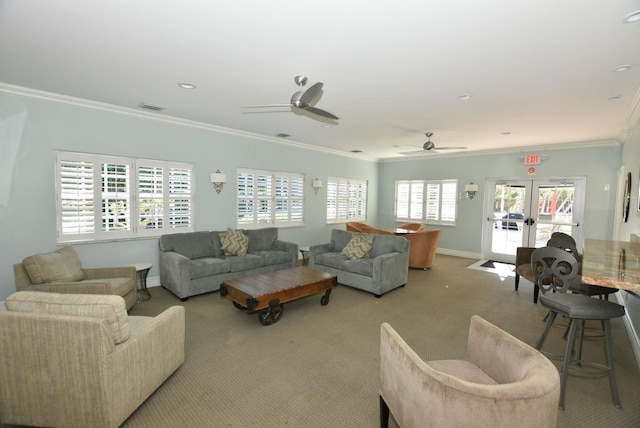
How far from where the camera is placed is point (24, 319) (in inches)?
70.1

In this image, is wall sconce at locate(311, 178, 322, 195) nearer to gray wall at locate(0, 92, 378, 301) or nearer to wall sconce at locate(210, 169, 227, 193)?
gray wall at locate(0, 92, 378, 301)

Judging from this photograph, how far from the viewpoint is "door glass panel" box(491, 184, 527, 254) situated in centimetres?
707

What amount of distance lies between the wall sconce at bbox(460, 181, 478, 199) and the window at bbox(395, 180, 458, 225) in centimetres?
20

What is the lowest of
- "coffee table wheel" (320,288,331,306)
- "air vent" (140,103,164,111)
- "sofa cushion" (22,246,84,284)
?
"coffee table wheel" (320,288,331,306)

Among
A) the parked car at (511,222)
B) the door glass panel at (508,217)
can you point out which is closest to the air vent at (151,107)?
the door glass panel at (508,217)

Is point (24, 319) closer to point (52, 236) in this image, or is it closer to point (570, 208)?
point (52, 236)

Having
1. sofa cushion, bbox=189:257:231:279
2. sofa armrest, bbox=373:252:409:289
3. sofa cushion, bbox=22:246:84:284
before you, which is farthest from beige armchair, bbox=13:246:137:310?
sofa armrest, bbox=373:252:409:289

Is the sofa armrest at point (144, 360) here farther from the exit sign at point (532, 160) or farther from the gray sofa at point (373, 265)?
the exit sign at point (532, 160)

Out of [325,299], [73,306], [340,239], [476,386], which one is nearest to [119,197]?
[73,306]

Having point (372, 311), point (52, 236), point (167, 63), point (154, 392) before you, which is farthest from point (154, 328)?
point (52, 236)

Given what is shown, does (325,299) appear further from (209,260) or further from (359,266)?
(209,260)

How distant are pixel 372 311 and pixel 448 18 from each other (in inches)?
131

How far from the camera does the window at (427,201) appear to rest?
809 cm

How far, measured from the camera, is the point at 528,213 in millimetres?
6957
